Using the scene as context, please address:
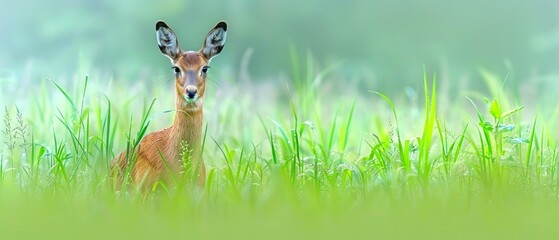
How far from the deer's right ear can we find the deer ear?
0.11m

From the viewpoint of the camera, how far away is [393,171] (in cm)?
390

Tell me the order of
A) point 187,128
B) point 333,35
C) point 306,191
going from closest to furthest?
1. point 306,191
2. point 187,128
3. point 333,35

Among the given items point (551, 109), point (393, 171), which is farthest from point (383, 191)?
point (551, 109)

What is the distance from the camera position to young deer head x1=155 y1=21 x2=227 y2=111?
3.82 metres

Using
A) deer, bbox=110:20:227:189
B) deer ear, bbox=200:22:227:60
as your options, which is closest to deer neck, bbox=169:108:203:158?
deer, bbox=110:20:227:189

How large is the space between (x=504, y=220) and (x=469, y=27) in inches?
405

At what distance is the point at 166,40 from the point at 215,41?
184 millimetres

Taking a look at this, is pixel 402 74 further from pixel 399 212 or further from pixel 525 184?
pixel 399 212

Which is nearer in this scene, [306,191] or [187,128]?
[306,191]

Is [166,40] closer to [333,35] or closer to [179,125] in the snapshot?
[179,125]

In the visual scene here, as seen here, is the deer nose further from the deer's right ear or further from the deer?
the deer's right ear

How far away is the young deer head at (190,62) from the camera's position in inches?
150

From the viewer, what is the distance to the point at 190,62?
12.8ft

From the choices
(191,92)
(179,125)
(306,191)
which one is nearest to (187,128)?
(179,125)
